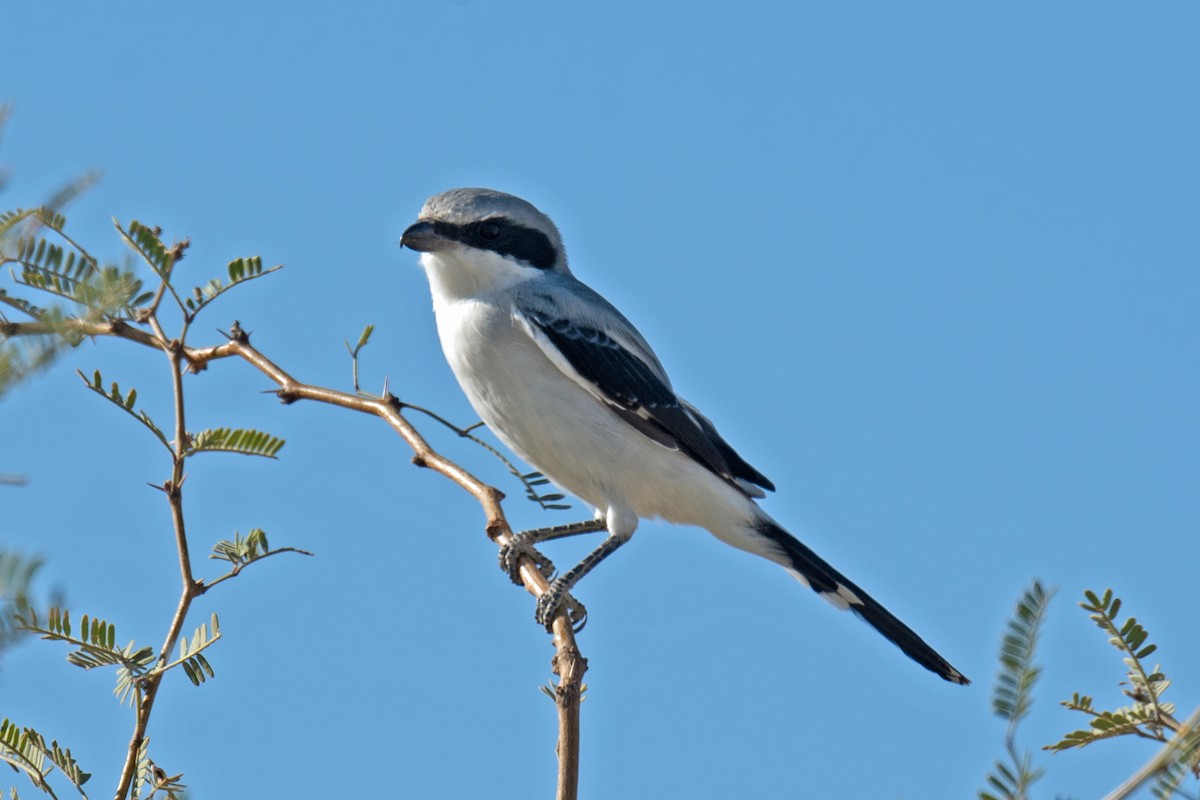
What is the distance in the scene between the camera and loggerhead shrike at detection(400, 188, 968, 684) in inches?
204

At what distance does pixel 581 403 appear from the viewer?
17.1 feet

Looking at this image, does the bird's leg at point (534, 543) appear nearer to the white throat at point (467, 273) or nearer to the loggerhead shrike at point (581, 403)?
the loggerhead shrike at point (581, 403)

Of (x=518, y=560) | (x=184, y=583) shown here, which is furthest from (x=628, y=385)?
(x=184, y=583)

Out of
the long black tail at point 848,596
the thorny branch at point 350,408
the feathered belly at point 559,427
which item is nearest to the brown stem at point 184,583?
the thorny branch at point 350,408

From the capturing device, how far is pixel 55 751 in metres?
2.60

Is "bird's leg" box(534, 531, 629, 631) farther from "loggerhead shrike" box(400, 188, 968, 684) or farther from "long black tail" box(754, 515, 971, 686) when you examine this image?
"long black tail" box(754, 515, 971, 686)

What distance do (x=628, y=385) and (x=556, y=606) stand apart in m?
1.68

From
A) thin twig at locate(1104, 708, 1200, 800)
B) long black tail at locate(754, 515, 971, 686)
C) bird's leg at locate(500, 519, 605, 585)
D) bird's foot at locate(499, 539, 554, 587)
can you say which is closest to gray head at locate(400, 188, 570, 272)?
bird's leg at locate(500, 519, 605, 585)

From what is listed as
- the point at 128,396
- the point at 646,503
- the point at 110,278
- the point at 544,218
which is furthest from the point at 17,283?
the point at 544,218

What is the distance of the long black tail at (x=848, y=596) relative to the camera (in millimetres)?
5301

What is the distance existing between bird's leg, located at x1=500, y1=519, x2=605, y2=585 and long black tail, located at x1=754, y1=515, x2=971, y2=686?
2.24ft

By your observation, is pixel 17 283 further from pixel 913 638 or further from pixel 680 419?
pixel 913 638

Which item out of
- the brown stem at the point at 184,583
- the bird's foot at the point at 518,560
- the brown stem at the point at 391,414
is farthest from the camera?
the bird's foot at the point at 518,560

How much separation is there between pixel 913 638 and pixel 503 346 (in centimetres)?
190
